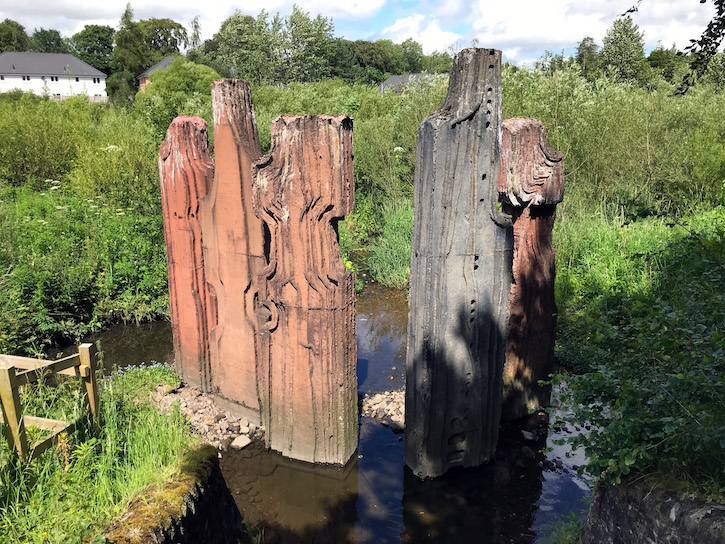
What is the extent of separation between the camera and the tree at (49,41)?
6819cm

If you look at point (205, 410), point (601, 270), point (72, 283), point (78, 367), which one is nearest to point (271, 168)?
point (78, 367)

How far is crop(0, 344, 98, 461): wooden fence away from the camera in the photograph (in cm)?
283

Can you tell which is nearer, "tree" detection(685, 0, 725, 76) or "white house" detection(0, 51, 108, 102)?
"tree" detection(685, 0, 725, 76)

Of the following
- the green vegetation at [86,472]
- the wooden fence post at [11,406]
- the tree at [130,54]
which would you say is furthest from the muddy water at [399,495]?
the tree at [130,54]

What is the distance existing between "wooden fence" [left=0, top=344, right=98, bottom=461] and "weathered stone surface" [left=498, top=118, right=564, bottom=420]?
12.6ft

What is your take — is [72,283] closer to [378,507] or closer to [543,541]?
[378,507]

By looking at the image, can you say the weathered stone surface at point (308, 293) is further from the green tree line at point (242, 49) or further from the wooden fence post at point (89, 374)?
the green tree line at point (242, 49)

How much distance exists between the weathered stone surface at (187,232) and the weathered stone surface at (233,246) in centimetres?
17

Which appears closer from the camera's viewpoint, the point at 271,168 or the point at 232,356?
the point at 271,168

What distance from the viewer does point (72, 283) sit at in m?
7.69

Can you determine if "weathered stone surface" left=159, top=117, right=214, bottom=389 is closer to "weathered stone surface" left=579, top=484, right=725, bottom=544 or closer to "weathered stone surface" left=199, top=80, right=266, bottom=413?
"weathered stone surface" left=199, top=80, right=266, bottom=413

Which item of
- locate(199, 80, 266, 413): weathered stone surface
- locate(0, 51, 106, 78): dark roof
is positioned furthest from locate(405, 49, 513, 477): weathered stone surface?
locate(0, 51, 106, 78): dark roof

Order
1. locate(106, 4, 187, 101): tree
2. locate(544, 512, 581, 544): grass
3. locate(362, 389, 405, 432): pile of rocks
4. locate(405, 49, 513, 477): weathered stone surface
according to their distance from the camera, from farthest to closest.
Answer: locate(106, 4, 187, 101): tree
locate(362, 389, 405, 432): pile of rocks
locate(405, 49, 513, 477): weathered stone surface
locate(544, 512, 581, 544): grass

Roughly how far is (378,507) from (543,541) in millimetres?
1299
